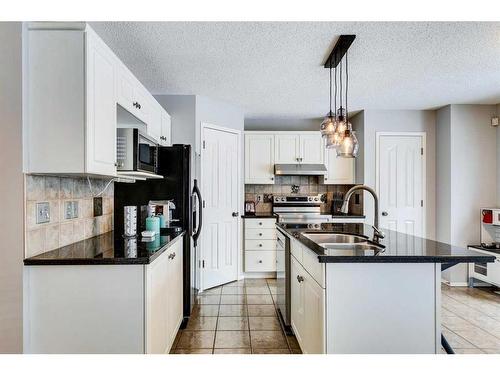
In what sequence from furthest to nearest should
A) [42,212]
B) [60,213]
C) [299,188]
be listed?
1. [299,188]
2. [60,213]
3. [42,212]

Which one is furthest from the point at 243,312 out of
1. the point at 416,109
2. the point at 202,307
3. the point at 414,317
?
the point at 416,109

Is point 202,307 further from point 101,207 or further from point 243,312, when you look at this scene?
point 101,207

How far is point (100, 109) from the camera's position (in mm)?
1843

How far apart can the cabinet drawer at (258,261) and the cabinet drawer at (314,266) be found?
2.48 m

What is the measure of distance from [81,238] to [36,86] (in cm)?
108

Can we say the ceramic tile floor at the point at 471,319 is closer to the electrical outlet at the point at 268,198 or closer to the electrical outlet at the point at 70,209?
the electrical outlet at the point at 268,198

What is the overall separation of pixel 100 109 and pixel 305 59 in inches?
69.8

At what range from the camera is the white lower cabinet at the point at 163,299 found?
1.77 metres

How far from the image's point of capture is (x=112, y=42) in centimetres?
257

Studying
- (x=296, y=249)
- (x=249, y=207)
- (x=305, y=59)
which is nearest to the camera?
(x=296, y=249)

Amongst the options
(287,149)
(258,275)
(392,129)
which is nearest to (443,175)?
(392,129)

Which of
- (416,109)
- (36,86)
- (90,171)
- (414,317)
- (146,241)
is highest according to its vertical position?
(416,109)

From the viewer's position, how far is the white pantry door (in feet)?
13.4

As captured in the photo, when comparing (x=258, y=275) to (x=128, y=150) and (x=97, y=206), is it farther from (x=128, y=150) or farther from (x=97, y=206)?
(x=128, y=150)
